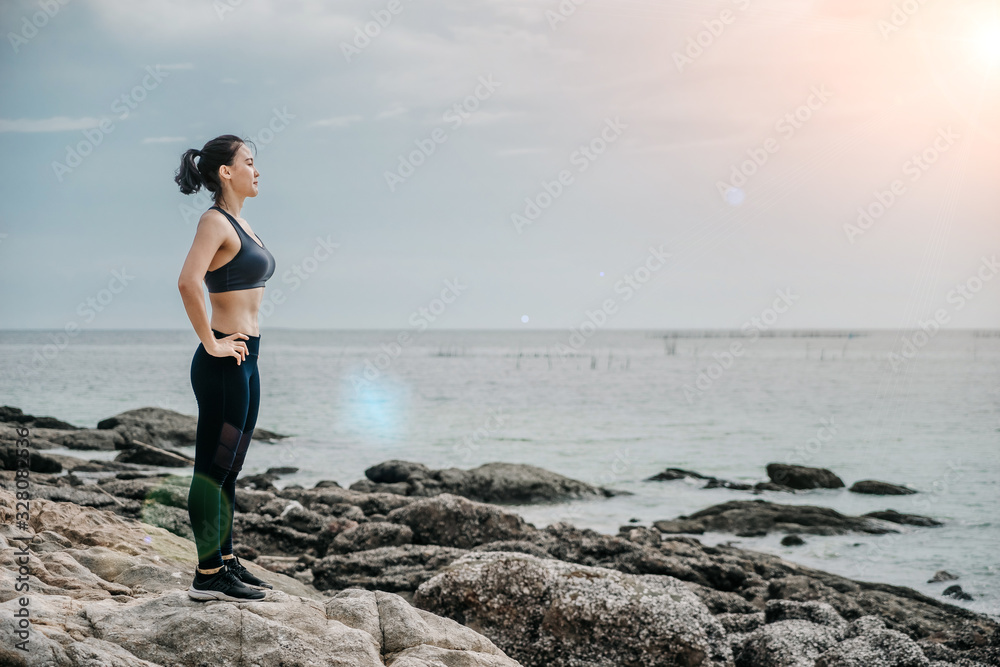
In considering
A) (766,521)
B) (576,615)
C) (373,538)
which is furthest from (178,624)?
(766,521)

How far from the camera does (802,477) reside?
63.1 ft

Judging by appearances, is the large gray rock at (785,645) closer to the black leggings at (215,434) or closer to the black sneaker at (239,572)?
the black sneaker at (239,572)

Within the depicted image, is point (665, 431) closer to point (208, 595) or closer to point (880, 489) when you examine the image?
point (880, 489)

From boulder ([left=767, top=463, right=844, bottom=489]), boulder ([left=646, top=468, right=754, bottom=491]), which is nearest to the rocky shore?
boulder ([left=646, top=468, right=754, bottom=491])

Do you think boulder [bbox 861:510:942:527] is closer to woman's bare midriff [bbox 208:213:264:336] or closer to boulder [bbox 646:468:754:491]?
boulder [bbox 646:468:754:491]

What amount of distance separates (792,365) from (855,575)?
68.2m

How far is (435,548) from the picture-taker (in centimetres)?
826

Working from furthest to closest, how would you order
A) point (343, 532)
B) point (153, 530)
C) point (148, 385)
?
point (148, 385) → point (343, 532) → point (153, 530)

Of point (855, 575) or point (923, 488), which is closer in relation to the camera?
point (855, 575)

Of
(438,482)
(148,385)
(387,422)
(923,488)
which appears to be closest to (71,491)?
(438,482)

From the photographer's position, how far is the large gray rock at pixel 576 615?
5289mm

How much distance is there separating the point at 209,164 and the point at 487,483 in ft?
44.9

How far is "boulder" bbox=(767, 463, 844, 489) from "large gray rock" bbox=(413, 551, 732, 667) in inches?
586

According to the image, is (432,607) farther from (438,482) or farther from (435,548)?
(438,482)
